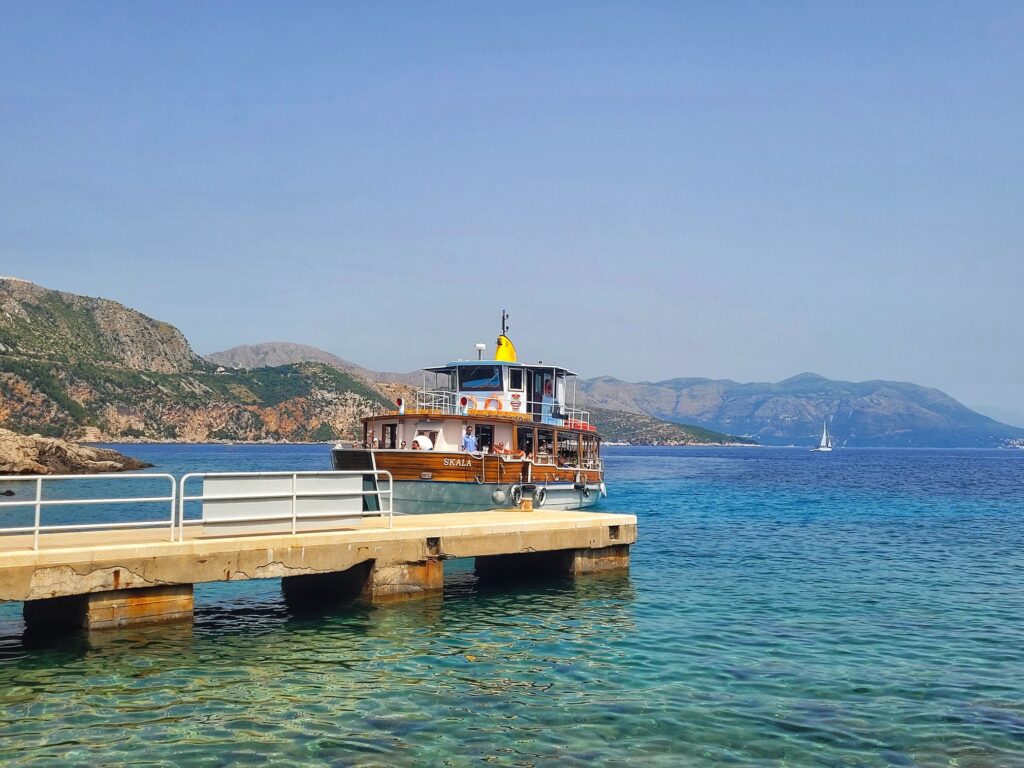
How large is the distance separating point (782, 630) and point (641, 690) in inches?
211

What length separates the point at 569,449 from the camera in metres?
40.1

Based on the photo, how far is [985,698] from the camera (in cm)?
1258

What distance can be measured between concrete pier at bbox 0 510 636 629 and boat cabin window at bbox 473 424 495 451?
38.5 feet

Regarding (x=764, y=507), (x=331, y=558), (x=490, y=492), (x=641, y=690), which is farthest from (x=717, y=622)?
(x=764, y=507)

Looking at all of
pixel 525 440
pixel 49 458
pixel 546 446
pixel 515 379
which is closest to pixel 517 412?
pixel 525 440

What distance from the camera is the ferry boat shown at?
29984 mm

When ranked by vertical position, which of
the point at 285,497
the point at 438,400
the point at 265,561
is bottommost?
the point at 265,561

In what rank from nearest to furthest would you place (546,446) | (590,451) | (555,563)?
1. (555,563)
2. (546,446)
3. (590,451)

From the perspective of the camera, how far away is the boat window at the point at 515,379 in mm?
36516

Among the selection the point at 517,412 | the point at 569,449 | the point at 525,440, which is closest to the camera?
the point at 525,440

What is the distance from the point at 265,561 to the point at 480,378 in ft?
70.4

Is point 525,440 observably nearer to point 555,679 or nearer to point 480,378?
point 480,378

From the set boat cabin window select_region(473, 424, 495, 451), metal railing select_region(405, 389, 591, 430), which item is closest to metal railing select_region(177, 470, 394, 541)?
metal railing select_region(405, 389, 591, 430)

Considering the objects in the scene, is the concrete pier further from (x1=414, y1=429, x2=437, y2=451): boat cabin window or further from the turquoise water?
(x1=414, y1=429, x2=437, y2=451): boat cabin window
